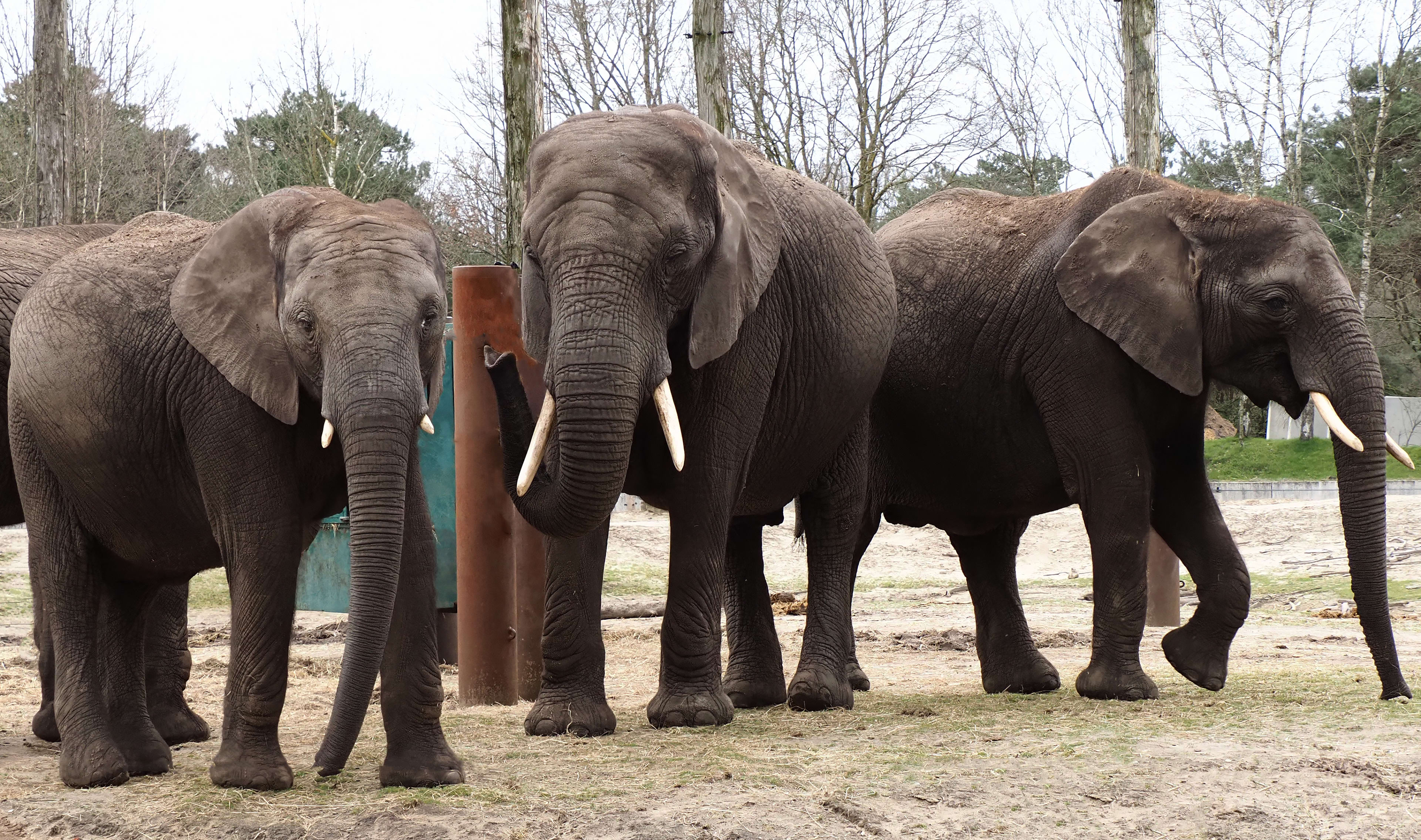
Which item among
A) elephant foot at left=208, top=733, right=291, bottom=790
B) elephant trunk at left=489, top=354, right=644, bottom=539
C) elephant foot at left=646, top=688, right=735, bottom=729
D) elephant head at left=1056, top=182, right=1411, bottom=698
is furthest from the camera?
elephant head at left=1056, top=182, right=1411, bottom=698

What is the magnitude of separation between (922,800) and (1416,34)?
35799 millimetres

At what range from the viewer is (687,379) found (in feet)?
22.3

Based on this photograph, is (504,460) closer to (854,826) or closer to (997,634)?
(854,826)

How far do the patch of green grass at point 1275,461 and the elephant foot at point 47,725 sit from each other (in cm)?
2686

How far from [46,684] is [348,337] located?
9.87 ft

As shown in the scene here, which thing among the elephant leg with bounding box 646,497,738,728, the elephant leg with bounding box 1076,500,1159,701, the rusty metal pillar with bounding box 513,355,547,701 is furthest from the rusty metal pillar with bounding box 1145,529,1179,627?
the elephant leg with bounding box 646,497,738,728

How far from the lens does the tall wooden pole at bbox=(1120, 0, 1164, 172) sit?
13.8 metres

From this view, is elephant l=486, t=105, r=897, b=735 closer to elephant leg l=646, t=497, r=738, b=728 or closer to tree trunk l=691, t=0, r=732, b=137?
elephant leg l=646, t=497, r=738, b=728

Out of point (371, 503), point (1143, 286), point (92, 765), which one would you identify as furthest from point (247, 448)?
point (1143, 286)

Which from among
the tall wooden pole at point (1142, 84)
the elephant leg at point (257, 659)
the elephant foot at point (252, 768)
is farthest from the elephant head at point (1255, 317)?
the tall wooden pole at point (1142, 84)

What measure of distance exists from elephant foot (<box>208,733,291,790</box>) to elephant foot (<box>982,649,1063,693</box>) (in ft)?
14.3

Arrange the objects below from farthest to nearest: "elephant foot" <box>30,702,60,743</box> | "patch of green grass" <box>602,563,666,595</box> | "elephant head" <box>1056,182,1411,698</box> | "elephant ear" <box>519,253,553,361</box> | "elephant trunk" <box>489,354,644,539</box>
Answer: "patch of green grass" <box>602,563,666,595</box>, "elephant head" <box>1056,182,1411,698</box>, "elephant foot" <box>30,702,60,743</box>, "elephant ear" <box>519,253,553,361</box>, "elephant trunk" <box>489,354,644,539</box>

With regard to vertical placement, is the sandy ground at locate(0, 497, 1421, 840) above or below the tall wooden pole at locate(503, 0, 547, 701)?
below

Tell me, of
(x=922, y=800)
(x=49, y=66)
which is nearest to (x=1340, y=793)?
(x=922, y=800)
